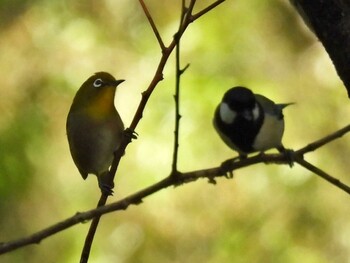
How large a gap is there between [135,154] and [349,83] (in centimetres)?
188

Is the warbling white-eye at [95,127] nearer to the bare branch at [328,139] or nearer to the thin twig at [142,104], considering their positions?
the thin twig at [142,104]

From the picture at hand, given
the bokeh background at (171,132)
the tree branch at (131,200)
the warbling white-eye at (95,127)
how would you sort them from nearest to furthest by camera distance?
the tree branch at (131,200) < the warbling white-eye at (95,127) < the bokeh background at (171,132)

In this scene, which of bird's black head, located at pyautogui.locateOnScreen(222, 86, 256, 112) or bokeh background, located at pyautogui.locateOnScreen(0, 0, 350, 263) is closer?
bird's black head, located at pyautogui.locateOnScreen(222, 86, 256, 112)

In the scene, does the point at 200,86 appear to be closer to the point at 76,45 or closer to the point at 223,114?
the point at 76,45

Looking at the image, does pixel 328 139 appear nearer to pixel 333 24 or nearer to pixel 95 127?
pixel 333 24

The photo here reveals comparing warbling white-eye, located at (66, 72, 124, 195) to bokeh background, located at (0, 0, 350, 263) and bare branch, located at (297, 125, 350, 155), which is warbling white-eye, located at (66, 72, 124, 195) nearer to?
bare branch, located at (297, 125, 350, 155)

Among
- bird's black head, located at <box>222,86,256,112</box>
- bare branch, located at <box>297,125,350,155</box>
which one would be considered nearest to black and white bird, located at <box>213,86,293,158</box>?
bird's black head, located at <box>222,86,256,112</box>

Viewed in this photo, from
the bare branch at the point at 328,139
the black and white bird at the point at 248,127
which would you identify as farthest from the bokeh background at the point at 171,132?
the bare branch at the point at 328,139

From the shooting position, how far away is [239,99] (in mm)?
1025

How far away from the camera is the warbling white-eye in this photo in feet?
4.83

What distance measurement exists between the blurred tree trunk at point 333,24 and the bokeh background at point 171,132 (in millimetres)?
1697

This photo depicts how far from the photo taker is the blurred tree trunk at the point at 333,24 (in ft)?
3.55

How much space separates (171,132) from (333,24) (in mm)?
1798

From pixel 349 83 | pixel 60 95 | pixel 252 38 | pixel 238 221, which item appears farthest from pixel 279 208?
pixel 349 83
